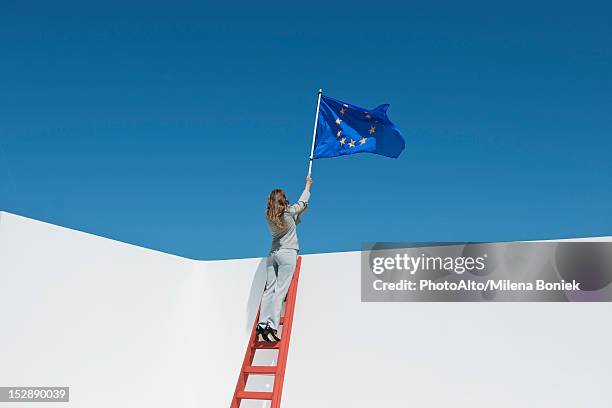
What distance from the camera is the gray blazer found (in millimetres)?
4891

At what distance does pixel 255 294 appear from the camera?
533cm

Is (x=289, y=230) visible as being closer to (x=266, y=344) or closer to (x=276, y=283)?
(x=276, y=283)

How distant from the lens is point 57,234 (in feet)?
14.5

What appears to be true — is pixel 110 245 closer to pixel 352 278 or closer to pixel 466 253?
pixel 352 278

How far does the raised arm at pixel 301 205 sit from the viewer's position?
193 inches

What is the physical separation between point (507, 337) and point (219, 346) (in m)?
2.50

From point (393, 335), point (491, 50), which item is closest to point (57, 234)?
point (393, 335)

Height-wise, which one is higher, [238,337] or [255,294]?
[255,294]

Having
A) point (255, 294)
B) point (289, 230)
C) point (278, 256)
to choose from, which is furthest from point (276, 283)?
point (255, 294)

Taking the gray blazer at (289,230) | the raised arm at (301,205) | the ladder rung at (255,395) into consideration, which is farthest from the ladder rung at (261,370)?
the raised arm at (301,205)

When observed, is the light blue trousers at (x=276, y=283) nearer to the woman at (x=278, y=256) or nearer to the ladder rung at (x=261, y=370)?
the woman at (x=278, y=256)

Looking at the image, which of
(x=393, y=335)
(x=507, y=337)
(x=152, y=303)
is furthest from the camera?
(x=152, y=303)

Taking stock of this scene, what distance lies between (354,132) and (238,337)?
82.7 inches

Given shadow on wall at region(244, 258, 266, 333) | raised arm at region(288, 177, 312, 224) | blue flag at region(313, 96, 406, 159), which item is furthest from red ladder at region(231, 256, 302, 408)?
blue flag at region(313, 96, 406, 159)
